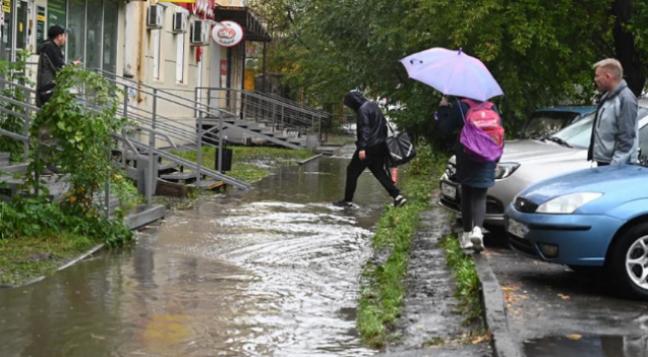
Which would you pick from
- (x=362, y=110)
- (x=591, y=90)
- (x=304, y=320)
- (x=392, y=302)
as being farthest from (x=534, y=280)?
(x=591, y=90)

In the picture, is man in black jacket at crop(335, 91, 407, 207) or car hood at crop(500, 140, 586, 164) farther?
man in black jacket at crop(335, 91, 407, 207)

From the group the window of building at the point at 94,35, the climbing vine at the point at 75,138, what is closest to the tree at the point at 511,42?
the window of building at the point at 94,35

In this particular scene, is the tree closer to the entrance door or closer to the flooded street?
the flooded street

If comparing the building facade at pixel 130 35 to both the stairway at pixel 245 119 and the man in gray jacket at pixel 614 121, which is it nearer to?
the stairway at pixel 245 119

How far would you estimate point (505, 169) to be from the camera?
429 inches

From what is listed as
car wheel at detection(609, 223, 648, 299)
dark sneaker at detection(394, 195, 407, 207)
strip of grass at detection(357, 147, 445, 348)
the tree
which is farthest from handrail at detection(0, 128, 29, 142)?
the tree

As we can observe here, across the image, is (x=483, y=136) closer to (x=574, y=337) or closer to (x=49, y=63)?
(x=574, y=337)

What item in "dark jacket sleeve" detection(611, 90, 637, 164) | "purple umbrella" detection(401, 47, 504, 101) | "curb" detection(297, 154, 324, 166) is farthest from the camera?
"curb" detection(297, 154, 324, 166)

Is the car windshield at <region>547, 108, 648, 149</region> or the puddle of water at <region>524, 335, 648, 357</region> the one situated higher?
the car windshield at <region>547, 108, 648, 149</region>

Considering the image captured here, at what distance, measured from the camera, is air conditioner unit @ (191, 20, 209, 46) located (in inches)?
1116

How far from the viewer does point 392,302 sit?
7859 mm

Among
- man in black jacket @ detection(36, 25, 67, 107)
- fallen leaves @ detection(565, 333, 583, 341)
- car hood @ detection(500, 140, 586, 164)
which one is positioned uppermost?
man in black jacket @ detection(36, 25, 67, 107)

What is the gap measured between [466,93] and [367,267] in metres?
1.90

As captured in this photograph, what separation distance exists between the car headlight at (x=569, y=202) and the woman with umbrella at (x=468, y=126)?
1.28 meters
